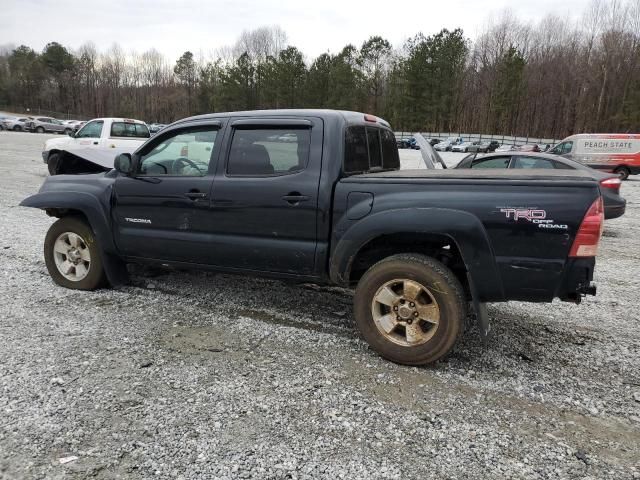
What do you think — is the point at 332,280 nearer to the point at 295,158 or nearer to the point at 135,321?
the point at 295,158

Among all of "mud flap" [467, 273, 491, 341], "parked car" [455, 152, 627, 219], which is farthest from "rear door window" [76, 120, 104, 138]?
"mud flap" [467, 273, 491, 341]

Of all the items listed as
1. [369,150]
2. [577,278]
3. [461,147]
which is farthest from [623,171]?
[461,147]

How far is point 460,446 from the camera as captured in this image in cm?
265

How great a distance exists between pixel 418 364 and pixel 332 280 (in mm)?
906

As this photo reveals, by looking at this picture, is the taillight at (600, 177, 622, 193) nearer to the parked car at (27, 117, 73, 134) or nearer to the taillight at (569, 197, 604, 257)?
the taillight at (569, 197, 604, 257)

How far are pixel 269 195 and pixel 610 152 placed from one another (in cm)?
2087

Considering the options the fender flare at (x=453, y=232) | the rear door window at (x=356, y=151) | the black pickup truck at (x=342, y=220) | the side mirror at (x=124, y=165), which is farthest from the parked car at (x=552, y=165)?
the side mirror at (x=124, y=165)

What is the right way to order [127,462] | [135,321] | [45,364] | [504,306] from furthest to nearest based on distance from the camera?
[504,306] → [135,321] → [45,364] → [127,462]

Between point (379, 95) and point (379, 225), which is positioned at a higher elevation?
point (379, 95)

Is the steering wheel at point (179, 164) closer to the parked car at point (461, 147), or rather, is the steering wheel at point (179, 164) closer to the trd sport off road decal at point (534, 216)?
the trd sport off road decal at point (534, 216)

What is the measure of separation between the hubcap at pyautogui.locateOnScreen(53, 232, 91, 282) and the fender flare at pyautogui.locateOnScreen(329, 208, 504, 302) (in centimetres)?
298

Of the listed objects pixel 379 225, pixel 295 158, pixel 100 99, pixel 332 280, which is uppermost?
pixel 100 99

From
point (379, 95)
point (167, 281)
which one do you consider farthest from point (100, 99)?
point (167, 281)

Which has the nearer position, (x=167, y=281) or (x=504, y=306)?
(x=504, y=306)
